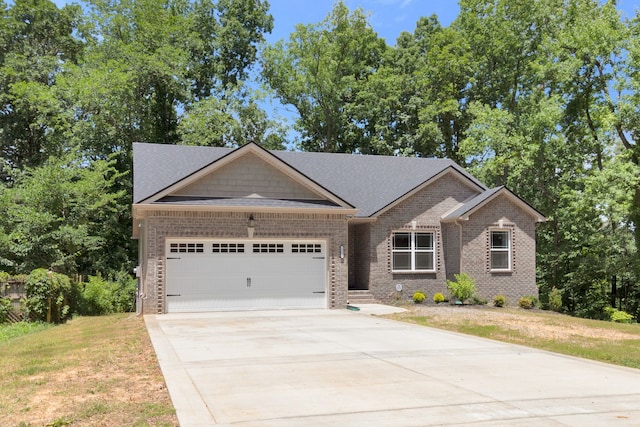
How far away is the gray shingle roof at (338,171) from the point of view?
20.2 meters

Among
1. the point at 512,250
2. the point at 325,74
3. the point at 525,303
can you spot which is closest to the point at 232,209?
the point at 512,250

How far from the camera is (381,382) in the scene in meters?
7.85

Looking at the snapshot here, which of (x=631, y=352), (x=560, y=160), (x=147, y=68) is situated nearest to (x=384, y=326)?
(x=631, y=352)

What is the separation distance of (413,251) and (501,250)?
3.80 m

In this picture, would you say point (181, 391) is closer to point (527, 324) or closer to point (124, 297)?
point (527, 324)

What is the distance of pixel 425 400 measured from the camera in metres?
6.82

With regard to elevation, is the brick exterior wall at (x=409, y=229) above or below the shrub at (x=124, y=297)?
above

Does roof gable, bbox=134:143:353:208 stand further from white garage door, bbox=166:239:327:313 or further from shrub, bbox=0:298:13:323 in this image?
shrub, bbox=0:298:13:323

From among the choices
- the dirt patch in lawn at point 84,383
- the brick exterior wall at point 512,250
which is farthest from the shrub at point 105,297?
the brick exterior wall at point 512,250

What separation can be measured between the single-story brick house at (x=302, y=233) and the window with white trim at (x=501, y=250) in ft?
0.14

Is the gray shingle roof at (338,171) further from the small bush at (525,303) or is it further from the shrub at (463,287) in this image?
the small bush at (525,303)

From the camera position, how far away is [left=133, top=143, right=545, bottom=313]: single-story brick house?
1803cm

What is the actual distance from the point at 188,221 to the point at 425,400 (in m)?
12.5

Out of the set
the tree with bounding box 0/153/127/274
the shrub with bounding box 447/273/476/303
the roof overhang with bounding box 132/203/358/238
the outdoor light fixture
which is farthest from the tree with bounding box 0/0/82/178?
the shrub with bounding box 447/273/476/303
